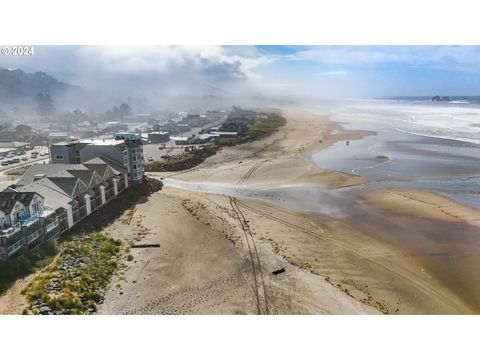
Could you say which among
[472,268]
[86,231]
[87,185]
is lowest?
[472,268]

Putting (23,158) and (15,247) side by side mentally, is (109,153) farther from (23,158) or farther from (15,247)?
(23,158)

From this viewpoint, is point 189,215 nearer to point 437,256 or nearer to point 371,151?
point 437,256

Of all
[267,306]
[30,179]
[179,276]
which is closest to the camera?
[267,306]

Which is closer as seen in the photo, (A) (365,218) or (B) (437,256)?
(B) (437,256)

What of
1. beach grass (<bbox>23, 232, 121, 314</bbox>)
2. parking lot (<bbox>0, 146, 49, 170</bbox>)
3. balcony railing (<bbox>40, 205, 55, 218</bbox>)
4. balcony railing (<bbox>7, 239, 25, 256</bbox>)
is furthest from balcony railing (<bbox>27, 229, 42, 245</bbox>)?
parking lot (<bbox>0, 146, 49, 170</bbox>)

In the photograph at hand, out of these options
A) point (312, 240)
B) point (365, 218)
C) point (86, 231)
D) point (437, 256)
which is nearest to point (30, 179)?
point (86, 231)

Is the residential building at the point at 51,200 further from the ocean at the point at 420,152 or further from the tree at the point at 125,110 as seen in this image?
the tree at the point at 125,110

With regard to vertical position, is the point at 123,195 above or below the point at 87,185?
below

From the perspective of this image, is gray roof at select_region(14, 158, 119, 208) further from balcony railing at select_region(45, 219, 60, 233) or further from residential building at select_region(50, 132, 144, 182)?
residential building at select_region(50, 132, 144, 182)

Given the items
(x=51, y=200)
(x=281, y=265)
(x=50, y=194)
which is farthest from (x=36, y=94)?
(x=281, y=265)
